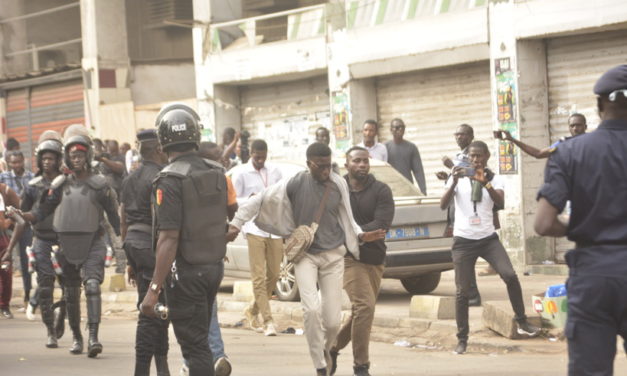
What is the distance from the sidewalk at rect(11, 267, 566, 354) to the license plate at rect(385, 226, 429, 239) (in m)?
0.78

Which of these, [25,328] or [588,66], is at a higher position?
[588,66]

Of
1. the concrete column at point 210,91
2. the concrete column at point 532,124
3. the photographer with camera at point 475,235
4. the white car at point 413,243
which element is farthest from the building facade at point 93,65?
the photographer with camera at point 475,235

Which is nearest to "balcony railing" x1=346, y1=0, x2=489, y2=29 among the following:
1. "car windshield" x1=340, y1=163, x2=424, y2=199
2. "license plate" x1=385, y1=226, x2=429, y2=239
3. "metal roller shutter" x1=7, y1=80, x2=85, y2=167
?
"car windshield" x1=340, y1=163, x2=424, y2=199

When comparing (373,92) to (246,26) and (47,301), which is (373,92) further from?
(47,301)

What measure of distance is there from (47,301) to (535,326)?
175 inches

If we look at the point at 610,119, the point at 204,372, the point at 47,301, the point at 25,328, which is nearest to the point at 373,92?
the point at 25,328

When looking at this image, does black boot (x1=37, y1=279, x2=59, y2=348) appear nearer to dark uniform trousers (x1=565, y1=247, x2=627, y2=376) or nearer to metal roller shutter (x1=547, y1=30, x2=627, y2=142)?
dark uniform trousers (x1=565, y1=247, x2=627, y2=376)

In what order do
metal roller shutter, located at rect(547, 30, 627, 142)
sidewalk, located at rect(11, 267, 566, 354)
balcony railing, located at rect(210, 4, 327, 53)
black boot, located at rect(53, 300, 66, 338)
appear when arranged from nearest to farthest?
sidewalk, located at rect(11, 267, 566, 354), black boot, located at rect(53, 300, 66, 338), metal roller shutter, located at rect(547, 30, 627, 142), balcony railing, located at rect(210, 4, 327, 53)

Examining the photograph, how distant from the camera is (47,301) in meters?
10.8

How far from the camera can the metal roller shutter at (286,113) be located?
21484mm

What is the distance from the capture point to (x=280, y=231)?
9.00 meters

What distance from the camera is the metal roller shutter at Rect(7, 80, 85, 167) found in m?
27.9

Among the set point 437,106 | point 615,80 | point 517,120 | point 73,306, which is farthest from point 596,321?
point 437,106

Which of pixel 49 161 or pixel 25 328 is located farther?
pixel 25 328
